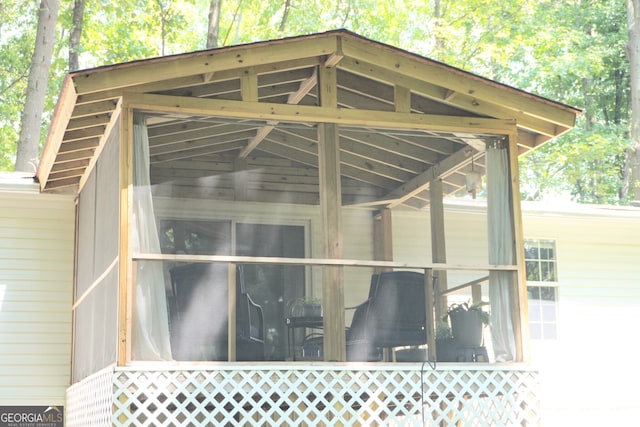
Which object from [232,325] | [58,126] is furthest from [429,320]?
[58,126]

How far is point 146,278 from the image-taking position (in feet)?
19.3

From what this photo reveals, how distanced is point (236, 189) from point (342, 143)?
1062mm

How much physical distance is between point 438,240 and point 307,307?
1385mm

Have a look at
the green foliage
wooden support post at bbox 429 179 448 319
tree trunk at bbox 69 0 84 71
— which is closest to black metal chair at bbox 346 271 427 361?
wooden support post at bbox 429 179 448 319

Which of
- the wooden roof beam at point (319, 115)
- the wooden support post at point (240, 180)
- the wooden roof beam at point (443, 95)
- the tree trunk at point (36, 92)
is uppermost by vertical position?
the tree trunk at point (36, 92)

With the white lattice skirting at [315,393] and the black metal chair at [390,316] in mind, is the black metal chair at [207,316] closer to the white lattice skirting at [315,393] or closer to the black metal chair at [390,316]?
the white lattice skirting at [315,393]

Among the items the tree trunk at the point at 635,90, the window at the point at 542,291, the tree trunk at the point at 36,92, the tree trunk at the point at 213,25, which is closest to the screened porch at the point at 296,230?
the window at the point at 542,291

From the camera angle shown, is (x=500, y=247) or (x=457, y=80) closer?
(x=457, y=80)

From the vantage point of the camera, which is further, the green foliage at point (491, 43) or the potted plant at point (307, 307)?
the green foliage at point (491, 43)

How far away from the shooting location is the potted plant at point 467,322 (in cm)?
670

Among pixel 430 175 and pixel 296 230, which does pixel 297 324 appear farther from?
pixel 430 175

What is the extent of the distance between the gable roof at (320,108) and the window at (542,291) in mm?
3516

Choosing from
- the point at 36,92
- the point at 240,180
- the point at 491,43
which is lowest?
the point at 240,180

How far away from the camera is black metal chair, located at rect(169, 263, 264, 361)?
19.6ft
